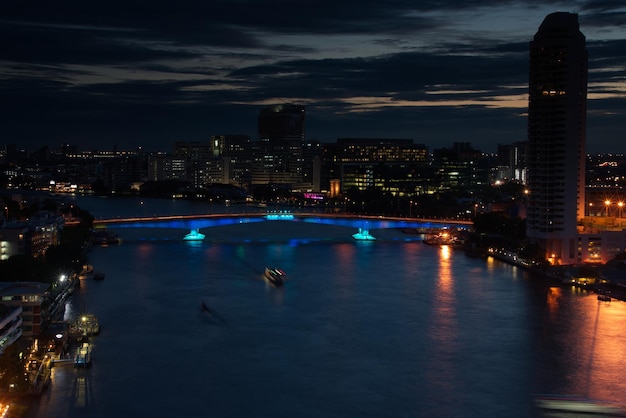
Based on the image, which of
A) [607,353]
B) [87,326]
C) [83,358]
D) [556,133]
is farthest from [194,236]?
[607,353]

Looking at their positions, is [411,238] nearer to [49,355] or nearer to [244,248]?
[244,248]

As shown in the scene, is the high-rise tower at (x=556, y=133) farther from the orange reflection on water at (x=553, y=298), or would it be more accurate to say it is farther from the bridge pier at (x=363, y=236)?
the bridge pier at (x=363, y=236)

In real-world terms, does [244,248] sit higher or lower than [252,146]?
lower

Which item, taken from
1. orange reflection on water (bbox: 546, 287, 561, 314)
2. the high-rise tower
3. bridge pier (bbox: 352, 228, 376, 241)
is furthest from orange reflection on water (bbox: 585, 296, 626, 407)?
bridge pier (bbox: 352, 228, 376, 241)

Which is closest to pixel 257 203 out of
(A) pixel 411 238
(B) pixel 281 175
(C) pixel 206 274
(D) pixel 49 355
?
(B) pixel 281 175

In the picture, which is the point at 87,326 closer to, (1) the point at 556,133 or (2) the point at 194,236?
(1) the point at 556,133

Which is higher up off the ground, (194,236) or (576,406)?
(194,236)

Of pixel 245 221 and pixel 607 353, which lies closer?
pixel 607 353

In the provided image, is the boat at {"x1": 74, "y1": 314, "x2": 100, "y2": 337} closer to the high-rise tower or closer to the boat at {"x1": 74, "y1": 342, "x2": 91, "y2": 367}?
the boat at {"x1": 74, "y1": 342, "x2": 91, "y2": 367}
